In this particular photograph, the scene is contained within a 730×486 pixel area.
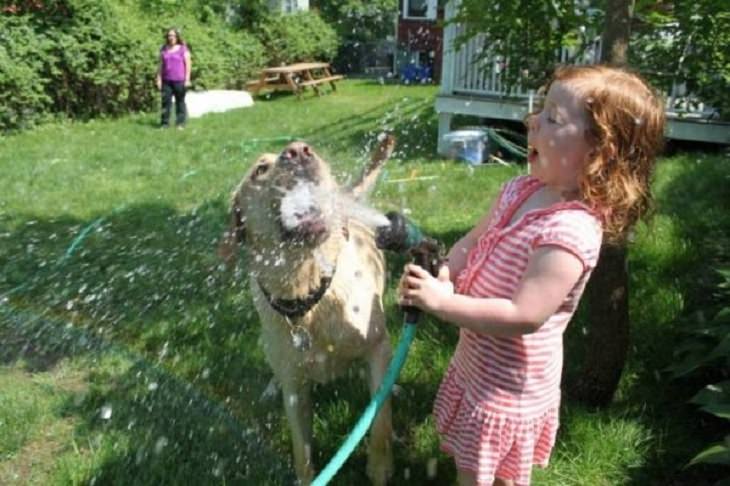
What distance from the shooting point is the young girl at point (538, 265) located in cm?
218

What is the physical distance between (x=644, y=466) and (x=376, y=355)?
1.32 m

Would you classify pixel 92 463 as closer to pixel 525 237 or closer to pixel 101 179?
pixel 525 237

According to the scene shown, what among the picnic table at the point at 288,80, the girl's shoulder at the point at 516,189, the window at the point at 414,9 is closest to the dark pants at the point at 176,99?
the picnic table at the point at 288,80

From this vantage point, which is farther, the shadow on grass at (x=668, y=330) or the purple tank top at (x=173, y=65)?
the purple tank top at (x=173, y=65)

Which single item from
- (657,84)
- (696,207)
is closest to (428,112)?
(696,207)

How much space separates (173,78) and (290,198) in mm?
13078

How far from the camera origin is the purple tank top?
49.7ft

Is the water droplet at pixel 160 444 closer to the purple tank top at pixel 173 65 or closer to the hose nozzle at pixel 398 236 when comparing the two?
the hose nozzle at pixel 398 236

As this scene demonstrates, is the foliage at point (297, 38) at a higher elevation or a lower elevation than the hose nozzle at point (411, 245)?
lower

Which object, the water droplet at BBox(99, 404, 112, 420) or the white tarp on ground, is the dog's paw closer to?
the water droplet at BBox(99, 404, 112, 420)

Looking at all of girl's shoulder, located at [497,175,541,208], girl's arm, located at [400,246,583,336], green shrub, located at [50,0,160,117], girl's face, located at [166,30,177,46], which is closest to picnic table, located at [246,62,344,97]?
green shrub, located at [50,0,160,117]

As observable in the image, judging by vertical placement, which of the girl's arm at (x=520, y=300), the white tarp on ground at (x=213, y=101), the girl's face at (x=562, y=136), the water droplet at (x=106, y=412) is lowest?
the white tarp on ground at (x=213, y=101)

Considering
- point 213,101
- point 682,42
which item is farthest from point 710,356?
point 213,101

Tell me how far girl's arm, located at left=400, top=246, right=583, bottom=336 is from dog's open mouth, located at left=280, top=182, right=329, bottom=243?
806mm
